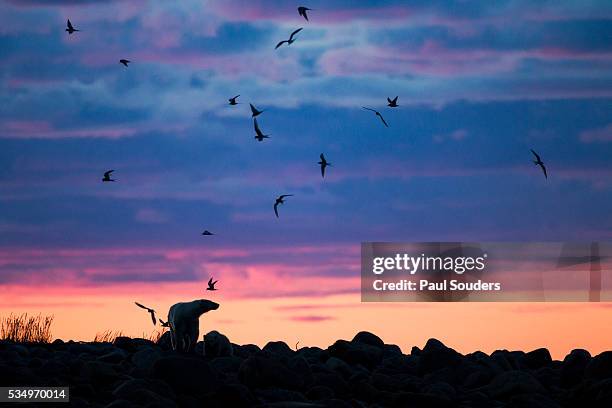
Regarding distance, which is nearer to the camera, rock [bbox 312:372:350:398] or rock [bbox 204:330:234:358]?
rock [bbox 312:372:350:398]

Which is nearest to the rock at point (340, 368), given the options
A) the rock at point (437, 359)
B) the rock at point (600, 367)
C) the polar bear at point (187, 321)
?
the rock at point (437, 359)

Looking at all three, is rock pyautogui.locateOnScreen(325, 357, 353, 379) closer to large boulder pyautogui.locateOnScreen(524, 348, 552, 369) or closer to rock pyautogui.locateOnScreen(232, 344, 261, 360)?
rock pyautogui.locateOnScreen(232, 344, 261, 360)

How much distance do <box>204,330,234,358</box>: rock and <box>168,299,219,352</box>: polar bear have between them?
245mm

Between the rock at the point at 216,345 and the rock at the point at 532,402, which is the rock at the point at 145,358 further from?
the rock at the point at 532,402

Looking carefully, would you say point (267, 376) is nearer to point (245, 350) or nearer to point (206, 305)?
point (206, 305)

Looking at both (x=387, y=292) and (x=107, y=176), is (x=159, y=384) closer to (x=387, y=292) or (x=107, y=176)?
(x=387, y=292)

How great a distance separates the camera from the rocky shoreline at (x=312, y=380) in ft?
43.2

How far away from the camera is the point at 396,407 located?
45.3 ft

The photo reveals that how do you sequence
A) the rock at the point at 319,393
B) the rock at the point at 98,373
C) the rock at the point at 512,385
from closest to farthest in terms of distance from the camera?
the rock at the point at 319,393 → the rock at the point at 98,373 → the rock at the point at 512,385

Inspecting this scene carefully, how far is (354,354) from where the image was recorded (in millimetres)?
19312

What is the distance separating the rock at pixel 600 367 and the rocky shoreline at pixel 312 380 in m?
0.02

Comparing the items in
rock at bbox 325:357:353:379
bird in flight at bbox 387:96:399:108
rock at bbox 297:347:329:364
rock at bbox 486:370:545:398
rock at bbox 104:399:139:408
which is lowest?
rock at bbox 104:399:139:408

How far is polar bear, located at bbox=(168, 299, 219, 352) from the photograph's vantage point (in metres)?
20.0

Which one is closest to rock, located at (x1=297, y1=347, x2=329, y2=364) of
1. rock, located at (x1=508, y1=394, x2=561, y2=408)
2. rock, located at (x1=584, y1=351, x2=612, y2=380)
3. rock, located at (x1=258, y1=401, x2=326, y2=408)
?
rock, located at (x1=584, y1=351, x2=612, y2=380)
